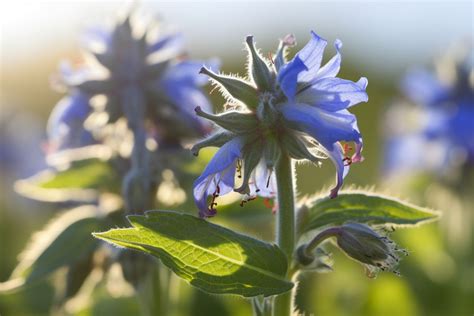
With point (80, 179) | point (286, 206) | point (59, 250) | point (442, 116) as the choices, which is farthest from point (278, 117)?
point (442, 116)

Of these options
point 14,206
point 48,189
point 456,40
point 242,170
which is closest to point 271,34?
point 14,206

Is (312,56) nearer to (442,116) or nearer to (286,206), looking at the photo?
(286,206)

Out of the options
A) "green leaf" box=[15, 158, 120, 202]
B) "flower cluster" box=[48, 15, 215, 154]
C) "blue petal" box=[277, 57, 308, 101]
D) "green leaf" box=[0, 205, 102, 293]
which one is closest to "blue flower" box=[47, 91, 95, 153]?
"flower cluster" box=[48, 15, 215, 154]

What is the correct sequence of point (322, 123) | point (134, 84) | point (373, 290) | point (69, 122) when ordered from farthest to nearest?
1. point (373, 290)
2. point (69, 122)
3. point (134, 84)
4. point (322, 123)

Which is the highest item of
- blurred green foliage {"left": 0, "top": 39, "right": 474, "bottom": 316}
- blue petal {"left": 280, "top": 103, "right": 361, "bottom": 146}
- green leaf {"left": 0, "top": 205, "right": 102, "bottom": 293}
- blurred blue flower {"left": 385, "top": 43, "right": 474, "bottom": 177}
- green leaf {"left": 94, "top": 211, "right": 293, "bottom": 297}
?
blue petal {"left": 280, "top": 103, "right": 361, "bottom": 146}

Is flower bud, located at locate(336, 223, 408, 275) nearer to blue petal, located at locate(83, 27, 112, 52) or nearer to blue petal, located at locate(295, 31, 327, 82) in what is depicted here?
blue petal, located at locate(295, 31, 327, 82)

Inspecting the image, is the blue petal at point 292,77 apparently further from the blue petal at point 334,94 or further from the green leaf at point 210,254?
the green leaf at point 210,254

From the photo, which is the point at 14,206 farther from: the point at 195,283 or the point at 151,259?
the point at 195,283
